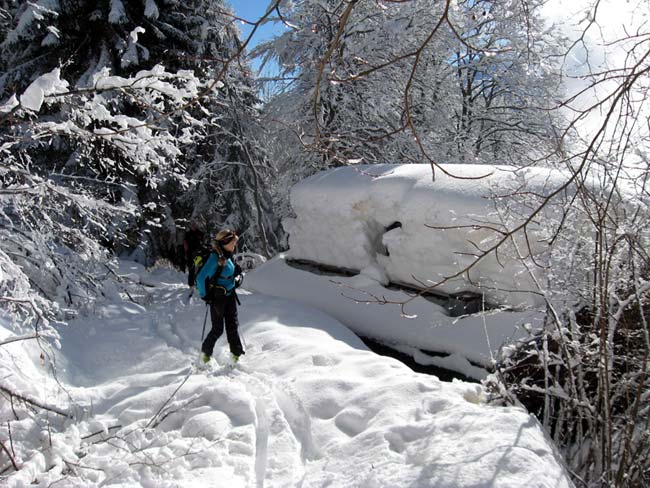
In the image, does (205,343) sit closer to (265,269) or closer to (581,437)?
(581,437)

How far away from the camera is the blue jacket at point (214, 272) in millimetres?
4961

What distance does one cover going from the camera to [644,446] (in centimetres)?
271

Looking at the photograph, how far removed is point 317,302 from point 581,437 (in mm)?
4544

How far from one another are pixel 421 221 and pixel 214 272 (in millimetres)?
2419

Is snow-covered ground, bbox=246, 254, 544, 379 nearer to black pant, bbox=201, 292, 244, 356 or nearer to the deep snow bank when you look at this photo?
the deep snow bank

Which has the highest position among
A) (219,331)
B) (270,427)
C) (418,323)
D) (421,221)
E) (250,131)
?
(250,131)

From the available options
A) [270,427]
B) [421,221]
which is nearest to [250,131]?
[421,221]

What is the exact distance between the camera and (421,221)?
5.86m

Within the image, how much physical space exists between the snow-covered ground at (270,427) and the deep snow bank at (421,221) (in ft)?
4.25

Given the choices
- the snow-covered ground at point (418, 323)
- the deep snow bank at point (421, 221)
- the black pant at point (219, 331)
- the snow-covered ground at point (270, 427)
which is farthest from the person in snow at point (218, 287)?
the deep snow bank at point (421, 221)

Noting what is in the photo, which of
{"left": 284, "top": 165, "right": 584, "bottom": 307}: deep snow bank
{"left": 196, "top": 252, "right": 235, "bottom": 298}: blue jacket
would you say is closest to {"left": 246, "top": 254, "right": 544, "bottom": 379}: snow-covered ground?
{"left": 284, "top": 165, "right": 584, "bottom": 307}: deep snow bank

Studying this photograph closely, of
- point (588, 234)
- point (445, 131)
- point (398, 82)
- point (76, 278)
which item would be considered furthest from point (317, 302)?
point (445, 131)

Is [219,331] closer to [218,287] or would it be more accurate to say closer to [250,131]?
[218,287]

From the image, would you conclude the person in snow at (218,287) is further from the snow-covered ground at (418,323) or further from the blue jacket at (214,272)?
the snow-covered ground at (418,323)
